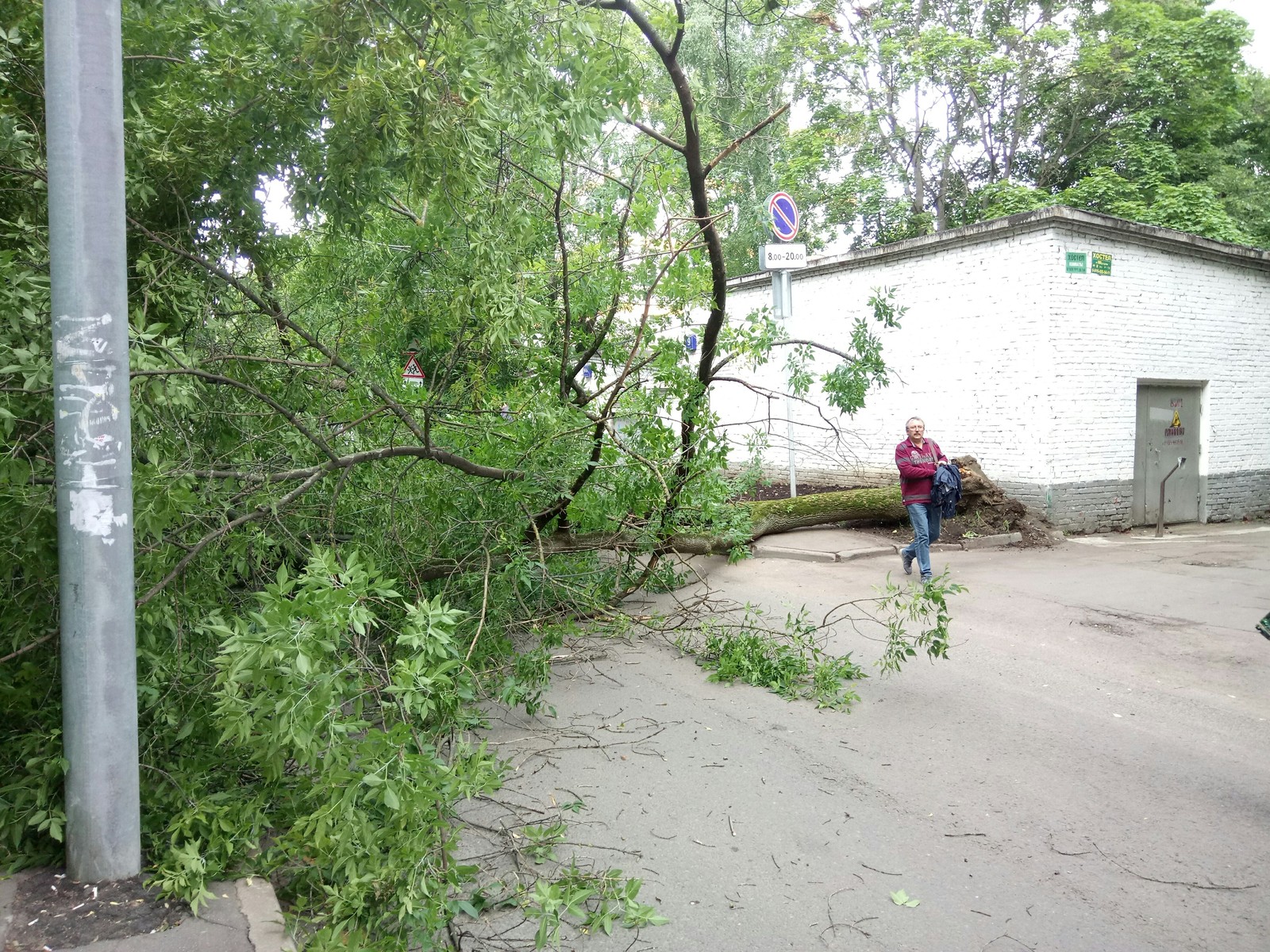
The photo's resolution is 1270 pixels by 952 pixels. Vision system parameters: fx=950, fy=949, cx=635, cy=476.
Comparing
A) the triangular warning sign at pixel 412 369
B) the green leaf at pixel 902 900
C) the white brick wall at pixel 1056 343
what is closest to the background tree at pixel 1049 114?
the white brick wall at pixel 1056 343

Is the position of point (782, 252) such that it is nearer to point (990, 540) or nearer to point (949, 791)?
point (990, 540)

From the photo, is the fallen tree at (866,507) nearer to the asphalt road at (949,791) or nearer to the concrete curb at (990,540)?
the concrete curb at (990,540)

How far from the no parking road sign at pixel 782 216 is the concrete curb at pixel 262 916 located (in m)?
10.6

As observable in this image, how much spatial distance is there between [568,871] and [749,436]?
5.09 m

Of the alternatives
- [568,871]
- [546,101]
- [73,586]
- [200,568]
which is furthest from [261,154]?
[568,871]

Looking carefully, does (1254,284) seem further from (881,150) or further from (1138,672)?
(881,150)

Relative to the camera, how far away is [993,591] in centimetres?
950

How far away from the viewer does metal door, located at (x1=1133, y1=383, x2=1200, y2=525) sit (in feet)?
46.6

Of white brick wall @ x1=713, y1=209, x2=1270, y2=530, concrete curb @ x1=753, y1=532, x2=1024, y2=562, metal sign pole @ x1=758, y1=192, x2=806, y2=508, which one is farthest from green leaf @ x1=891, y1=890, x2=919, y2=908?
metal sign pole @ x1=758, y1=192, x2=806, y2=508

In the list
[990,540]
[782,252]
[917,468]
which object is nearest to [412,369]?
[917,468]

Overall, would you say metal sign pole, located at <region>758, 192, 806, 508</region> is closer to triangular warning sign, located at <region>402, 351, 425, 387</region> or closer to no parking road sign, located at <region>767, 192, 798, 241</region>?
no parking road sign, located at <region>767, 192, 798, 241</region>

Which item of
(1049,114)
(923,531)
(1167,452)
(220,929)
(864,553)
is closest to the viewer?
(220,929)

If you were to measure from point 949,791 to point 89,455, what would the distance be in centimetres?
413

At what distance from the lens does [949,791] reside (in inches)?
188
